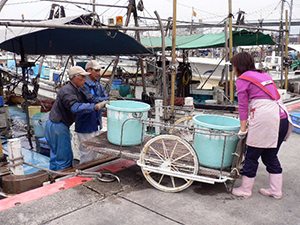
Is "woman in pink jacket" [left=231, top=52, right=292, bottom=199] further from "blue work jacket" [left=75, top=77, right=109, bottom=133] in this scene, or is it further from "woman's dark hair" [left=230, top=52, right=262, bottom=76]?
"blue work jacket" [left=75, top=77, right=109, bottom=133]

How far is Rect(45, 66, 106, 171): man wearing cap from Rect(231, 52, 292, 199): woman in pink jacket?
2.19 meters

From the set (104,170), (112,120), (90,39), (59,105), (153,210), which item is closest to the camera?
(153,210)

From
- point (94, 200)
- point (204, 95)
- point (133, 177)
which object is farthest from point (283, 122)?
point (204, 95)

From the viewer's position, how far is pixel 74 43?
817 cm

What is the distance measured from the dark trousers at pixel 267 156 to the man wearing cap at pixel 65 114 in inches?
91.9

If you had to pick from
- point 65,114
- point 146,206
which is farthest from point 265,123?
point 65,114

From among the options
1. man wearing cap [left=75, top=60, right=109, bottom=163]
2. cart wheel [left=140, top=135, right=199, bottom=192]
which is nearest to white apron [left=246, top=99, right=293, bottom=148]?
cart wheel [left=140, top=135, right=199, bottom=192]

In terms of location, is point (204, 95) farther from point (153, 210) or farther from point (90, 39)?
point (153, 210)

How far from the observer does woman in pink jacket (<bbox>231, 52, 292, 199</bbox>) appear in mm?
3148

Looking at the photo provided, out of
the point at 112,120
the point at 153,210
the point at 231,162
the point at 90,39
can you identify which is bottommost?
the point at 153,210

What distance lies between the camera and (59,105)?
4613 mm

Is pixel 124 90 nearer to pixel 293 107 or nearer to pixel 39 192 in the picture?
pixel 293 107

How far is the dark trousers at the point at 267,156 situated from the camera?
3297mm

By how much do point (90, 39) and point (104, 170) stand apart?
467 centimetres
